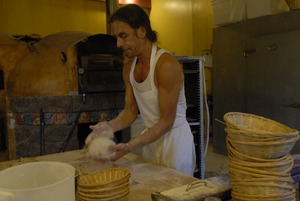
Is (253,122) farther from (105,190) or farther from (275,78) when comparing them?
(275,78)

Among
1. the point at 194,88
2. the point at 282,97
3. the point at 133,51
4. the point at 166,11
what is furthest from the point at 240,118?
the point at 166,11

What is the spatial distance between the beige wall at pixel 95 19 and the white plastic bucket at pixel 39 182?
4.12m

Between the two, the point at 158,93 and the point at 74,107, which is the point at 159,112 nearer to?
the point at 158,93

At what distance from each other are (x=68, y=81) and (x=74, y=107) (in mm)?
298

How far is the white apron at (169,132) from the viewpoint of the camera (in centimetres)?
167

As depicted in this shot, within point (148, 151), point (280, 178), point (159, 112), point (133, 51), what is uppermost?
point (133, 51)

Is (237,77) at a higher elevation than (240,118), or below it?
higher

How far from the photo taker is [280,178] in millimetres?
780

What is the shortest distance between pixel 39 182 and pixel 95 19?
4563 millimetres

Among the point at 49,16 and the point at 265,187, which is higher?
the point at 49,16

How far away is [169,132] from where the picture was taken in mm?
1753

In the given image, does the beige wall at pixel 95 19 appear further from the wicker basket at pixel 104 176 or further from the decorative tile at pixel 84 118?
the wicker basket at pixel 104 176

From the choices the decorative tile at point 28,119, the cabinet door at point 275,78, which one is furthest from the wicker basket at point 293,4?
the decorative tile at point 28,119

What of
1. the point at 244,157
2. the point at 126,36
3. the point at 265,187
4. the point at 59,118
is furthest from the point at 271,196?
the point at 59,118
